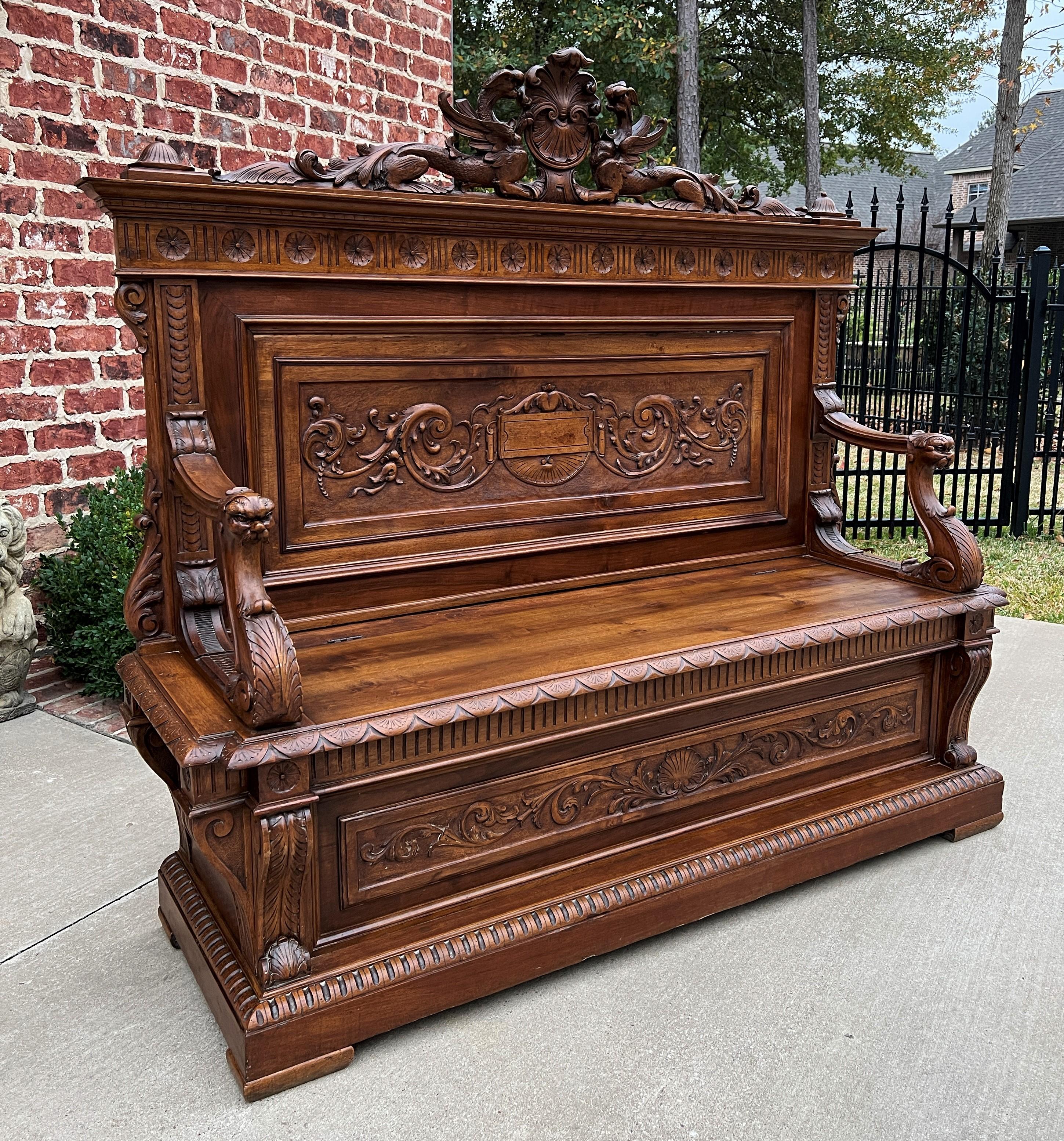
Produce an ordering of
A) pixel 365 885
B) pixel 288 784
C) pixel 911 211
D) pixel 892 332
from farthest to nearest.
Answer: pixel 911 211
pixel 892 332
pixel 365 885
pixel 288 784

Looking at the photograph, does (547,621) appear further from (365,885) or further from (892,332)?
(892,332)

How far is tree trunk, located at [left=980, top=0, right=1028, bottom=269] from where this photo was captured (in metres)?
12.8

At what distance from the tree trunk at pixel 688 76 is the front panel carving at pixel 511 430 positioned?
35.9 feet

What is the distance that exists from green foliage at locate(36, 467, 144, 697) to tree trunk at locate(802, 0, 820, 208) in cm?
1371

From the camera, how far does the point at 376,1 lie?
5320 mm

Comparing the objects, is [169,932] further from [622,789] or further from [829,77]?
[829,77]

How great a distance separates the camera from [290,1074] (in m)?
1.93

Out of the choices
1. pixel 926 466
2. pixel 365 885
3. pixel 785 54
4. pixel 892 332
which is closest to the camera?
pixel 365 885

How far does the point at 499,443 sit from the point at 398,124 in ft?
11.8

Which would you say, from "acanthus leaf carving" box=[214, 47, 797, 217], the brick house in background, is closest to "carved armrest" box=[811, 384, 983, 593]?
"acanthus leaf carving" box=[214, 47, 797, 217]

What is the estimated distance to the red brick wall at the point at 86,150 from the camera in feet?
12.6

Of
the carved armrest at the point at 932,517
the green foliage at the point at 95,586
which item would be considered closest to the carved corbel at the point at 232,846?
the carved armrest at the point at 932,517

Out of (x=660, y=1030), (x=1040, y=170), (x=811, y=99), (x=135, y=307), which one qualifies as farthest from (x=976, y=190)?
(x=660, y=1030)

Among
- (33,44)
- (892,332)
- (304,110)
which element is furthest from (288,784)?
(892,332)
